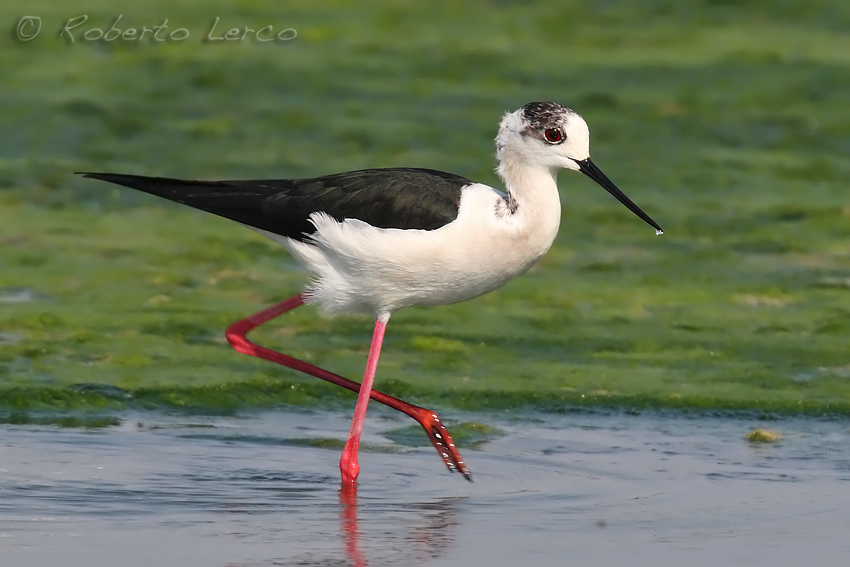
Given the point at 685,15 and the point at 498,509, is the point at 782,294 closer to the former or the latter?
the point at 498,509

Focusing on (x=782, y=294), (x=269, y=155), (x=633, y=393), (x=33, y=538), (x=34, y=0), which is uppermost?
(x=34, y=0)

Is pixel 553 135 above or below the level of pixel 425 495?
above

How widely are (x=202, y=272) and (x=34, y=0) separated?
6.11 m

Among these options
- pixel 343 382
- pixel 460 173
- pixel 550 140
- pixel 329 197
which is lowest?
pixel 343 382

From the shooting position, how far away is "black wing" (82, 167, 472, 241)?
21.7ft

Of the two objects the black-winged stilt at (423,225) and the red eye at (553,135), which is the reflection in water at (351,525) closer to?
the black-winged stilt at (423,225)

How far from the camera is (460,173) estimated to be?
11.7 m

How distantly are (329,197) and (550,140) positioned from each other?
105cm

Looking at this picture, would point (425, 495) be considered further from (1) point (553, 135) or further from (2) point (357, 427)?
(1) point (553, 135)

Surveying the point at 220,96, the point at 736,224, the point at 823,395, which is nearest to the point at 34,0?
the point at 220,96

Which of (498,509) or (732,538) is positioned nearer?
(732,538)

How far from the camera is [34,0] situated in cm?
1482

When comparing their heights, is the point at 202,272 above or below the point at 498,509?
above

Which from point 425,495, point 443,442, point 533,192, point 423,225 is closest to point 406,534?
point 425,495
